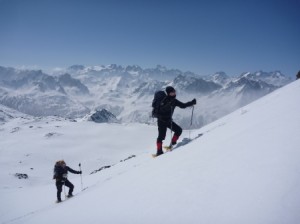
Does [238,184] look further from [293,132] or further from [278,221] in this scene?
[293,132]

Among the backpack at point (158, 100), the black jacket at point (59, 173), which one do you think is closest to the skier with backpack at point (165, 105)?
the backpack at point (158, 100)

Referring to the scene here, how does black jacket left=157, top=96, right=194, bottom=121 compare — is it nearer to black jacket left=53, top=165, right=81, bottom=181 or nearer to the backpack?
the backpack

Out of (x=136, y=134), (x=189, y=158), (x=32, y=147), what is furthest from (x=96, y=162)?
(x=189, y=158)

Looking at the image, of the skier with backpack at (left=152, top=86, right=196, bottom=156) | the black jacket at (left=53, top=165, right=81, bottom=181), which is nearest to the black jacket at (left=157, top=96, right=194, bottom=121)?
the skier with backpack at (left=152, top=86, right=196, bottom=156)

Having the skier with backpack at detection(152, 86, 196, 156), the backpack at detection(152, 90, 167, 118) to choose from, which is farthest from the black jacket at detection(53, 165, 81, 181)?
the backpack at detection(152, 90, 167, 118)

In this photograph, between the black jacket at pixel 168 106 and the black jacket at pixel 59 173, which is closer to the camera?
the black jacket at pixel 168 106

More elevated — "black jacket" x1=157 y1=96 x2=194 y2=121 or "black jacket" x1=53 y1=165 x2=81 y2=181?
"black jacket" x1=157 y1=96 x2=194 y2=121

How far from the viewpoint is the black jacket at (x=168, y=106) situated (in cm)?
1219

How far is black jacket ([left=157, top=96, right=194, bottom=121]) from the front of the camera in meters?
12.2

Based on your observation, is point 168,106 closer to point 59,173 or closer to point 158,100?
point 158,100

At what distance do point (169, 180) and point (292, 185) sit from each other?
3004mm

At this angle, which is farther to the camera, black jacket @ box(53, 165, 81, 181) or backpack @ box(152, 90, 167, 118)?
black jacket @ box(53, 165, 81, 181)

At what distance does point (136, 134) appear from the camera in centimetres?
13338

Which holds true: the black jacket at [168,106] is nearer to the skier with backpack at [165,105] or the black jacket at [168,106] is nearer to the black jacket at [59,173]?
the skier with backpack at [165,105]
